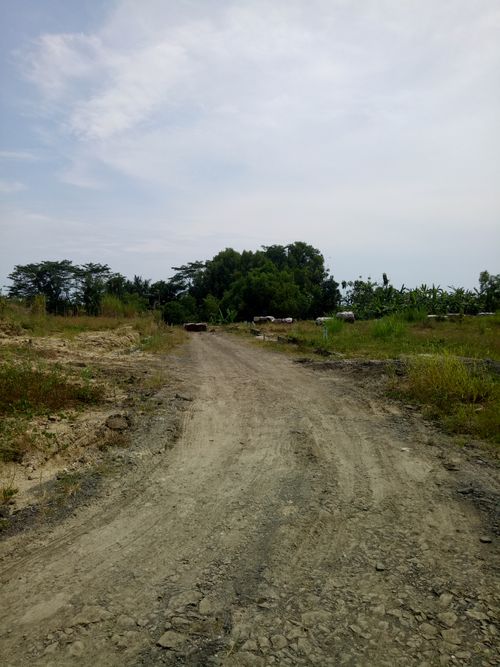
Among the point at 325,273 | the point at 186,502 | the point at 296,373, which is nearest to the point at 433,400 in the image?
the point at 296,373

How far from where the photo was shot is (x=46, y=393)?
20.9ft

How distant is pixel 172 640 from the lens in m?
2.24

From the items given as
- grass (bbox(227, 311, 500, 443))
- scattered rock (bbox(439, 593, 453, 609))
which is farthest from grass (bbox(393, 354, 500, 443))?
scattered rock (bbox(439, 593, 453, 609))

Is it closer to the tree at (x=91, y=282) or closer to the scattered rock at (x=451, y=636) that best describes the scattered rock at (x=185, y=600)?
the scattered rock at (x=451, y=636)

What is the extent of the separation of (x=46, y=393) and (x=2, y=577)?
12.7 feet

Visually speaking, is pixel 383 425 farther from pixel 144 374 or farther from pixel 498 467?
pixel 144 374

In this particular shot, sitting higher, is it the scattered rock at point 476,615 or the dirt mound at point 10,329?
the dirt mound at point 10,329

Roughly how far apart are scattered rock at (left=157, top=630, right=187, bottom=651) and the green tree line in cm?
2365

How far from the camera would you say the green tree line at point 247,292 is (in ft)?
96.4

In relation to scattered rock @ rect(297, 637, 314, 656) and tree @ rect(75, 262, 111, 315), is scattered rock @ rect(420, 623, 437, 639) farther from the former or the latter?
tree @ rect(75, 262, 111, 315)

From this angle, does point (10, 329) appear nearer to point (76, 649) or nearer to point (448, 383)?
point (448, 383)

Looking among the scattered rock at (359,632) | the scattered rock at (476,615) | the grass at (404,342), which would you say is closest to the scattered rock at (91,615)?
the scattered rock at (359,632)

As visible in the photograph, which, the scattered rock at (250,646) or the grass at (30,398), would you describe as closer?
the scattered rock at (250,646)

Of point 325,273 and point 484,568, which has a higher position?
point 325,273
